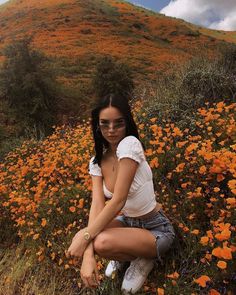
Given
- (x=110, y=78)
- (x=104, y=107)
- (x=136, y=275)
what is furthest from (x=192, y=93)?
(x=110, y=78)

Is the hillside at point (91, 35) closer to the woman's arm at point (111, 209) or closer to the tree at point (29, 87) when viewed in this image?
the tree at point (29, 87)

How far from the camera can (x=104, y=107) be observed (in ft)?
8.38

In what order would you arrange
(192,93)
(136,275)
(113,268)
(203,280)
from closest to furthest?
(203,280)
(136,275)
(113,268)
(192,93)

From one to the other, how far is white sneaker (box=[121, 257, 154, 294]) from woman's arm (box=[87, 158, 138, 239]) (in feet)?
1.44

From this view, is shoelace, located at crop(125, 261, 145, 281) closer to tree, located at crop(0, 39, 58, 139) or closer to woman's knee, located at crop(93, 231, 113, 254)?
woman's knee, located at crop(93, 231, 113, 254)

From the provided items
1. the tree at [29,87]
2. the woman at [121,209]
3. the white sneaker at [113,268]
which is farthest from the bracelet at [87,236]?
the tree at [29,87]

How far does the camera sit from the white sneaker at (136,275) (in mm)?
2518

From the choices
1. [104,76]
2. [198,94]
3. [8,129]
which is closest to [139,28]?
[104,76]

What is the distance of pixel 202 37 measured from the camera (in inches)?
1347

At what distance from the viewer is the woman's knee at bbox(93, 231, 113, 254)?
2.29m

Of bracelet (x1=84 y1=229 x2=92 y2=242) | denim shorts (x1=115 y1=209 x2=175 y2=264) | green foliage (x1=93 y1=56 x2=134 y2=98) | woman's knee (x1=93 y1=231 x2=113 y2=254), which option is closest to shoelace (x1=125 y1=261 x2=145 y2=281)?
denim shorts (x1=115 y1=209 x2=175 y2=264)

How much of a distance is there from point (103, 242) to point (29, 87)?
1244 centimetres

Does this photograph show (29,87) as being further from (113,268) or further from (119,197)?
(119,197)

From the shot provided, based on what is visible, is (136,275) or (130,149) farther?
(136,275)
